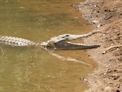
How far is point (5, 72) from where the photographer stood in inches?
379

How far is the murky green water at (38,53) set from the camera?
8.99m

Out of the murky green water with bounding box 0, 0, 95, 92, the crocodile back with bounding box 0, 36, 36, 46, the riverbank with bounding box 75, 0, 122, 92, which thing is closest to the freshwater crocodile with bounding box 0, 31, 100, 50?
the crocodile back with bounding box 0, 36, 36, 46

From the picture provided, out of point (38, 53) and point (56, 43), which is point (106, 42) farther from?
point (38, 53)

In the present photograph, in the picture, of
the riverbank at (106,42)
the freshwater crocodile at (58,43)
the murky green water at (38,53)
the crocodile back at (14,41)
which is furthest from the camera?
the crocodile back at (14,41)

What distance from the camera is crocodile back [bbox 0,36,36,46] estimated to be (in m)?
11.8

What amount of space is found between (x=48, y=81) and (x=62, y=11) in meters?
6.97

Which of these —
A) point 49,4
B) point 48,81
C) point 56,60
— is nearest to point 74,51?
point 56,60

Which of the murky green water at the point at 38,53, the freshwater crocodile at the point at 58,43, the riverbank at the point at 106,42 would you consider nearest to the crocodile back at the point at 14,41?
the freshwater crocodile at the point at 58,43

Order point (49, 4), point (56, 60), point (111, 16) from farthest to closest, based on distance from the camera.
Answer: point (49, 4), point (111, 16), point (56, 60)

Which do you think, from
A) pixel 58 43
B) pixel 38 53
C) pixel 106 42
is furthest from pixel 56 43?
pixel 106 42

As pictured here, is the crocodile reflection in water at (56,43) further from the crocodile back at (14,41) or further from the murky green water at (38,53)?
the murky green water at (38,53)

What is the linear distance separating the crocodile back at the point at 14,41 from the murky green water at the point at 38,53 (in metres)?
0.21

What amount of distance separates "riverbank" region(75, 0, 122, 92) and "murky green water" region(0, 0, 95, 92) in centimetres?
29

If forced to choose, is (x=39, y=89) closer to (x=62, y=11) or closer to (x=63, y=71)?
(x=63, y=71)
